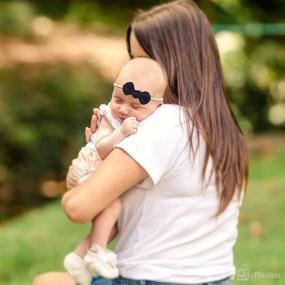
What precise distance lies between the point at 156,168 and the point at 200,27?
0.49 meters

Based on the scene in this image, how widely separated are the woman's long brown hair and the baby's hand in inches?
6.5

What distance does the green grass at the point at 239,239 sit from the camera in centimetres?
471

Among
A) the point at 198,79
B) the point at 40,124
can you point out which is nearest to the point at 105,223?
the point at 198,79

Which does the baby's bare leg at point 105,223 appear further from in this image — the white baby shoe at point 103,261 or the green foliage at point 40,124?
the green foliage at point 40,124

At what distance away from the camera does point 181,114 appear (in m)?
2.33

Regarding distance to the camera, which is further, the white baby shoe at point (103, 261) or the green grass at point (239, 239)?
the green grass at point (239, 239)

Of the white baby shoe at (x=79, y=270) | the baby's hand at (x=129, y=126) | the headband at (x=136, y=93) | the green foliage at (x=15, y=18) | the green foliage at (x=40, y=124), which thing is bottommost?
the green foliage at (x=40, y=124)

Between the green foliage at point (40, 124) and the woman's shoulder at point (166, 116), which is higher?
the woman's shoulder at point (166, 116)

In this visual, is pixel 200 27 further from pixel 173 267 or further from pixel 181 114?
pixel 173 267

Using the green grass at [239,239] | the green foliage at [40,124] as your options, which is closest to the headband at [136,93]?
the green grass at [239,239]

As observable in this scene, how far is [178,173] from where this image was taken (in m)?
2.30

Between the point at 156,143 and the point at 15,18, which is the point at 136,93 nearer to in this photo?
the point at 156,143

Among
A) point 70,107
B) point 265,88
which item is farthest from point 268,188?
point 265,88

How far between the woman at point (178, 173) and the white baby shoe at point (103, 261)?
0.08 m
